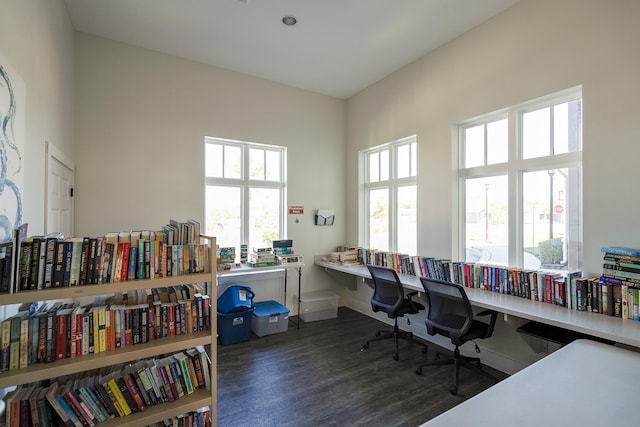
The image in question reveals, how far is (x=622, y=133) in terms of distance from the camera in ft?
7.22

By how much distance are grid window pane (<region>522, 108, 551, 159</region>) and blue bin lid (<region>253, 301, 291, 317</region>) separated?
10.8 feet

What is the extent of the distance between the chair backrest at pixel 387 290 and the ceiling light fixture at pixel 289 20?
9.16 feet

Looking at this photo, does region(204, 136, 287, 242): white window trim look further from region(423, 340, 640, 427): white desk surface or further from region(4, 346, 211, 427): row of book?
region(423, 340, 640, 427): white desk surface

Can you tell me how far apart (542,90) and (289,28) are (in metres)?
2.55

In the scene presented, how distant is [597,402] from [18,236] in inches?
99.2

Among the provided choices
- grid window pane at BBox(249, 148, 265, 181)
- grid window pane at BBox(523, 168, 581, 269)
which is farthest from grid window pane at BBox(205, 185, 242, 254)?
grid window pane at BBox(523, 168, 581, 269)

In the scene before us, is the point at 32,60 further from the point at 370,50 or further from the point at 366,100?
the point at 366,100

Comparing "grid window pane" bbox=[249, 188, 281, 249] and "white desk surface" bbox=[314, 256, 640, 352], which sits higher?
"grid window pane" bbox=[249, 188, 281, 249]

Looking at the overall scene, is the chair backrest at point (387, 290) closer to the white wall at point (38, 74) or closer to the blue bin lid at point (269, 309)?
the blue bin lid at point (269, 309)

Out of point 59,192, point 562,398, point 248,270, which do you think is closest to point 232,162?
point 248,270

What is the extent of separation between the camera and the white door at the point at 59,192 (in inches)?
90.0

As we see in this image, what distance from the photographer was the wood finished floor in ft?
7.38

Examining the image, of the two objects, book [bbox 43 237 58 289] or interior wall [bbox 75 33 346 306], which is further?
interior wall [bbox 75 33 346 306]

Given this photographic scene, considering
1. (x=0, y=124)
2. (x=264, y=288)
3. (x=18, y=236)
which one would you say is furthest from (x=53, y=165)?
(x=264, y=288)
